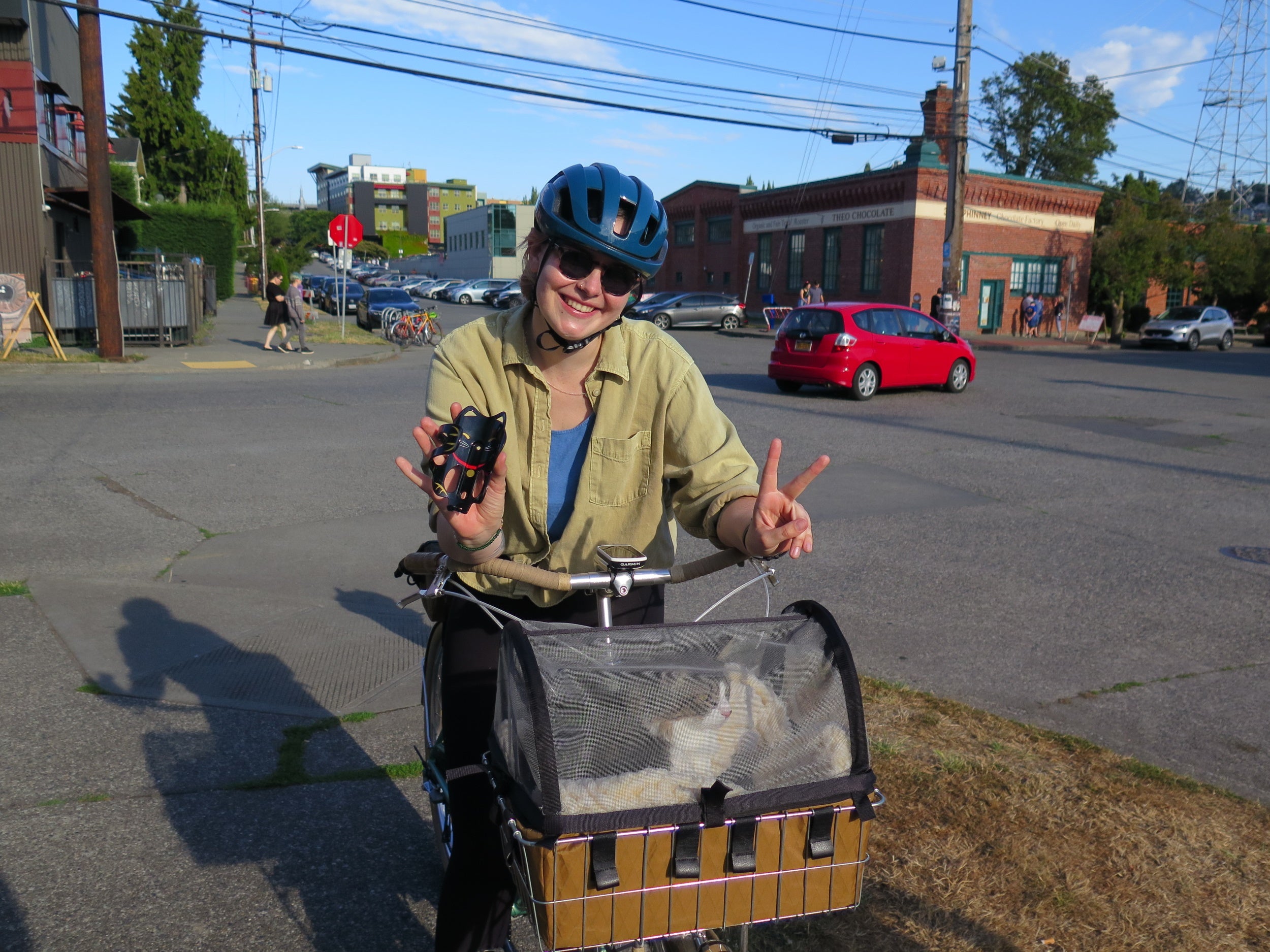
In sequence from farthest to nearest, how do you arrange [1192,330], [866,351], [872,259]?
1. [872,259]
2. [1192,330]
3. [866,351]

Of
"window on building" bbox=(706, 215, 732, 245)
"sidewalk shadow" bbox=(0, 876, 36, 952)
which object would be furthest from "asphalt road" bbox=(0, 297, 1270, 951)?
"window on building" bbox=(706, 215, 732, 245)

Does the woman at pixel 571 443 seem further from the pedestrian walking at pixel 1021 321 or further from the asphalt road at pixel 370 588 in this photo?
the pedestrian walking at pixel 1021 321

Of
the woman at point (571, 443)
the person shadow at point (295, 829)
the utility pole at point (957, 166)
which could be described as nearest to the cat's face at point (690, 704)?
the woman at point (571, 443)

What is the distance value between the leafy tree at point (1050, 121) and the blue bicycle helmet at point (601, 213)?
62788 millimetres

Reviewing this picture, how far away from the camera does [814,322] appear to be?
56.4 feet

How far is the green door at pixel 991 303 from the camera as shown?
40.2 meters

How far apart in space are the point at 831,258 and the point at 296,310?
86.4ft

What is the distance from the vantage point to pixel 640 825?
1583 mm

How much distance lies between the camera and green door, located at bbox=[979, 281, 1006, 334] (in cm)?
4019

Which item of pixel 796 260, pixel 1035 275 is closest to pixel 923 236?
pixel 1035 275

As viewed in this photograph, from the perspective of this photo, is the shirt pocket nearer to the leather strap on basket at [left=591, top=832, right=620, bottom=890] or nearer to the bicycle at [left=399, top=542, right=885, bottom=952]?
the bicycle at [left=399, top=542, right=885, bottom=952]

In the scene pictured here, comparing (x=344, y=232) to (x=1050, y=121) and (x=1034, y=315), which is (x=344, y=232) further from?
(x=1050, y=121)

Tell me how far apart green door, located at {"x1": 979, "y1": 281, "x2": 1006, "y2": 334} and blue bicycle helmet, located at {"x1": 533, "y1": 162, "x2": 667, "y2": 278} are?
40535 mm

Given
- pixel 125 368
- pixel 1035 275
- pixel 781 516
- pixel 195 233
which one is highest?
pixel 195 233
